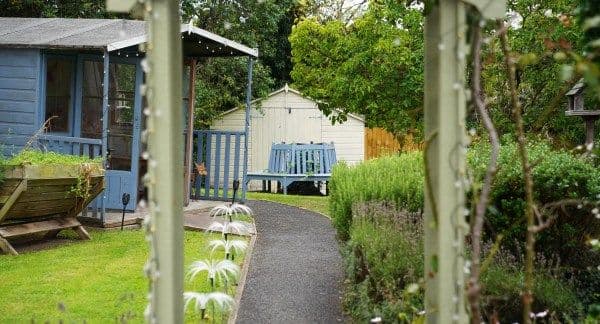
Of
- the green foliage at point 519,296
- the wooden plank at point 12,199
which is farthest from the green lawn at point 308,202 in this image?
the green foliage at point 519,296

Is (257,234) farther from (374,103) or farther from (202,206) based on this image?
(374,103)

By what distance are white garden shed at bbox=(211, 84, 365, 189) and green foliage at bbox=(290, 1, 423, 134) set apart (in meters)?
6.08

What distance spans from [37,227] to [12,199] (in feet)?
2.74

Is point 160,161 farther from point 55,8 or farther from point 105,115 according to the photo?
point 55,8

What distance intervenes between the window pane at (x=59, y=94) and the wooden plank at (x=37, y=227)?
2.27m

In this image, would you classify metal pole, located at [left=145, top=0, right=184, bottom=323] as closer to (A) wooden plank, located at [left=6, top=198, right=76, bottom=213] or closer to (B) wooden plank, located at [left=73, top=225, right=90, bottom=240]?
(A) wooden plank, located at [left=6, top=198, right=76, bottom=213]

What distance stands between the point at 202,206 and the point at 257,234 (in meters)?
2.46

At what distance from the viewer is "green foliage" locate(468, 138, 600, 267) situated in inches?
272

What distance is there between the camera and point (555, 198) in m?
7.00

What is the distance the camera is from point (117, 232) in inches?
432

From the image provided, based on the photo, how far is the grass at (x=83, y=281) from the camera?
6.65 metres

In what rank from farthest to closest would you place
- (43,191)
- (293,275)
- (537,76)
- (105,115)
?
(537,76), (105,115), (43,191), (293,275)

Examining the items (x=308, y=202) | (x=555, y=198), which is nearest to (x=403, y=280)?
(x=555, y=198)

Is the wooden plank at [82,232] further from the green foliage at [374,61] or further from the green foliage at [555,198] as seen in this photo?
the green foliage at [374,61]
